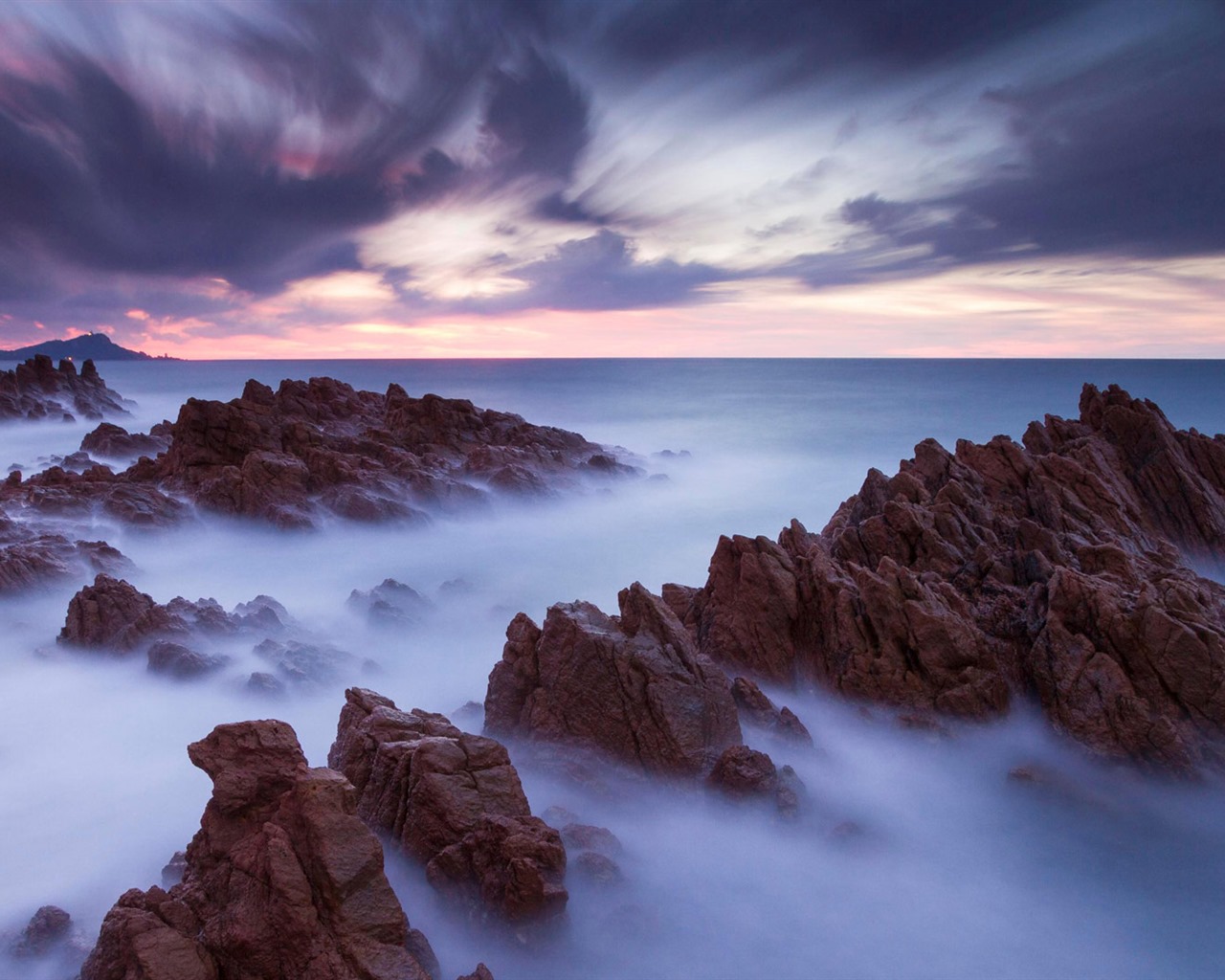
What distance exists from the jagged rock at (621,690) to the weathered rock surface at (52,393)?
223 feet

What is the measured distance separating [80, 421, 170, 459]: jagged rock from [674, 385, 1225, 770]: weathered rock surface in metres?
39.6

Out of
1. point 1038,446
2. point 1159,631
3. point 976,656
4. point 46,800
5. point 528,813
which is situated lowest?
point 46,800

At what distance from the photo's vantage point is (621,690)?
11508 millimetres

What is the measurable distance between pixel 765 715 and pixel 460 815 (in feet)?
19.8

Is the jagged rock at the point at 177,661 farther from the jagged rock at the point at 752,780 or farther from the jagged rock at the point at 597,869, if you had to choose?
the jagged rock at the point at 752,780

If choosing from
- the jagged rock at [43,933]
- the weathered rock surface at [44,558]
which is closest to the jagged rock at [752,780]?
the jagged rock at [43,933]

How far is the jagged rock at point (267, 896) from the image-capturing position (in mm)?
6422

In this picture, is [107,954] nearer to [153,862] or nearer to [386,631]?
[153,862]

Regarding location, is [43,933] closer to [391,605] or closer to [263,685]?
[263,685]

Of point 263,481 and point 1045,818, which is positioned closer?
point 1045,818

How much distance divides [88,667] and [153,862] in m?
7.92

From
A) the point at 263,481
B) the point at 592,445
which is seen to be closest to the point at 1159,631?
the point at 263,481

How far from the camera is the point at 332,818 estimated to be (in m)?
7.09

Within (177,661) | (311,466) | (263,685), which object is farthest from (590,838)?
(311,466)
